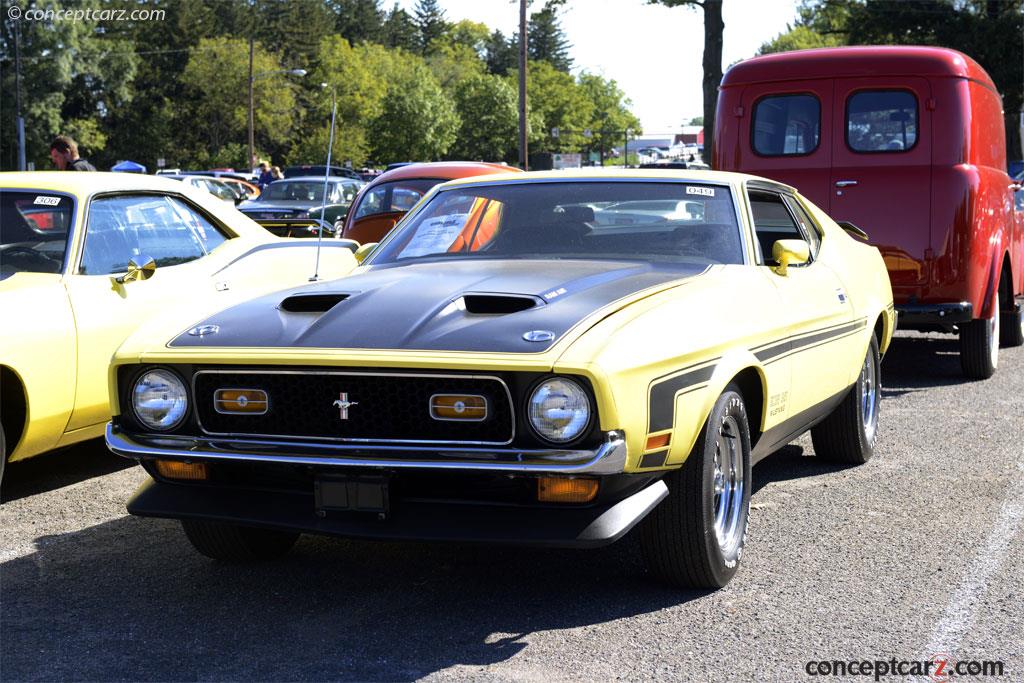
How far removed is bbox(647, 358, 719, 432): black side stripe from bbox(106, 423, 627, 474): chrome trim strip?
16cm

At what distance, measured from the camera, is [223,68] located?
280ft

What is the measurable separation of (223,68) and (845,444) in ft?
274

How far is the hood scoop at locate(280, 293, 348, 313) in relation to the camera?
4.36 meters

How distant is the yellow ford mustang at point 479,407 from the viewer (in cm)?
376

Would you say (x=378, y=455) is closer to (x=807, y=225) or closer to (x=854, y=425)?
(x=807, y=225)

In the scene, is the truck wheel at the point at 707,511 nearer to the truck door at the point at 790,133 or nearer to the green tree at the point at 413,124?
the truck door at the point at 790,133

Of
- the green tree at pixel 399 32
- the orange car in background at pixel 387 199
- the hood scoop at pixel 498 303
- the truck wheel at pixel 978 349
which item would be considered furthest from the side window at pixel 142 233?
the green tree at pixel 399 32

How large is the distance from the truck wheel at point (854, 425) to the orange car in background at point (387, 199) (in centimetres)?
677

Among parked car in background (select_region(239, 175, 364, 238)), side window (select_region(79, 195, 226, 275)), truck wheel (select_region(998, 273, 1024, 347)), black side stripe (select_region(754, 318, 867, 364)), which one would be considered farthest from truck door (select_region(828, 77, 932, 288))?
parked car in background (select_region(239, 175, 364, 238))

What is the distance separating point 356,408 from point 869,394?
11.3ft

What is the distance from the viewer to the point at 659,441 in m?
3.88

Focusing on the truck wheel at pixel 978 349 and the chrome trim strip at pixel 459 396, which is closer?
the chrome trim strip at pixel 459 396

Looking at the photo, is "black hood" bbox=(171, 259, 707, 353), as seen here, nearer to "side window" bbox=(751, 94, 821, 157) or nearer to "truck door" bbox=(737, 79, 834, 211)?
"truck door" bbox=(737, 79, 834, 211)

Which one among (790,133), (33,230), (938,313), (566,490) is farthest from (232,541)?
(790,133)
